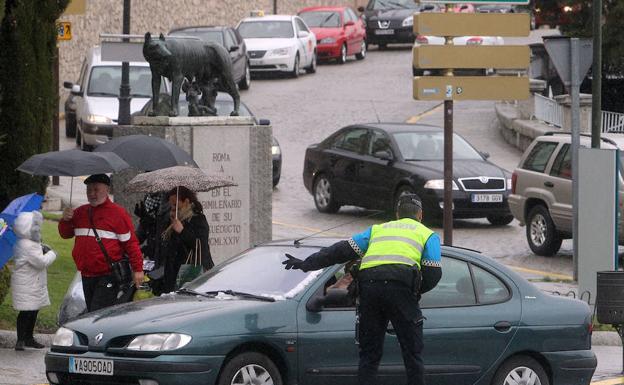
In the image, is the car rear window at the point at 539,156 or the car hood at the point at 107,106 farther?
the car hood at the point at 107,106

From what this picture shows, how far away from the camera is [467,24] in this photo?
60.1 feet

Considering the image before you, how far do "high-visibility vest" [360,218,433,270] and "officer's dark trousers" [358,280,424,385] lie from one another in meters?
0.15

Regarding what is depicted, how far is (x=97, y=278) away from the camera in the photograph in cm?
1269

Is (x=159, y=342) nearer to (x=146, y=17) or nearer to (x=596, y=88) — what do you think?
(x=596, y=88)

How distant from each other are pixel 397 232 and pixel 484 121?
2619cm

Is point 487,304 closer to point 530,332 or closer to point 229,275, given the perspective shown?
point 530,332

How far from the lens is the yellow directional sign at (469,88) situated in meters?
18.4

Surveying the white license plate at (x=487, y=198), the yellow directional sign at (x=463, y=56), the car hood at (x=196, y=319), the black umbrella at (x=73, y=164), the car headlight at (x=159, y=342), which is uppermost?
the yellow directional sign at (x=463, y=56)

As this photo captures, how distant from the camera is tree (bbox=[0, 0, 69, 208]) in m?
15.1

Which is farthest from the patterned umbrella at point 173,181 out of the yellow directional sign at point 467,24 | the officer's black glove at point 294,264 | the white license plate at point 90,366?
the yellow directional sign at point 467,24

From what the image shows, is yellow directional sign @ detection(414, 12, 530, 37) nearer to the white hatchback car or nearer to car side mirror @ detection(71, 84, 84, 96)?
car side mirror @ detection(71, 84, 84, 96)

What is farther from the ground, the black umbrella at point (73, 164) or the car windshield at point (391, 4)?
the car windshield at point (391, 4)

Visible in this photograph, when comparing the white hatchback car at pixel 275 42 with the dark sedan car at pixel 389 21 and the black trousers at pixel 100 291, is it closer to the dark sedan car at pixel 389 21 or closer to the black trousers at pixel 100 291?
the dark sedan car at pixel 389 21

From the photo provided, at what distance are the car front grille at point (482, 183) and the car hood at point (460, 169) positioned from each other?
0.33 feet
